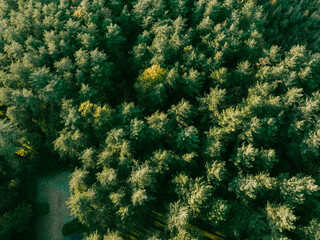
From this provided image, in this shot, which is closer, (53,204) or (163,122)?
(163,122)

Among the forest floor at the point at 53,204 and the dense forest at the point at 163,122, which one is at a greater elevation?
the dense forest at the point at 163,122

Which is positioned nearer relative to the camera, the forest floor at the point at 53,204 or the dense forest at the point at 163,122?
the dense forest at the point at 163,122

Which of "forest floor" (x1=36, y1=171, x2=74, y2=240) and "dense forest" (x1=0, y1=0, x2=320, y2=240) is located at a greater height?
"dense forest" (x1=0, y1=0, x2=320, y2=240)

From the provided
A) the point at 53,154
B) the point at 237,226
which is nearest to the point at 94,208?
the point at 53,154

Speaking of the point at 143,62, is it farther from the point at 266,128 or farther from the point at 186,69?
the point at 266,128

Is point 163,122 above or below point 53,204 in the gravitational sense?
above
